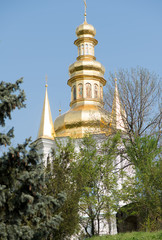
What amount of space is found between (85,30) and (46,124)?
9705 millimetres

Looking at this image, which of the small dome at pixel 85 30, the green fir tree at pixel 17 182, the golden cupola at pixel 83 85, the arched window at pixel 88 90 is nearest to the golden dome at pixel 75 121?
the golden cupola at pixel 83 85

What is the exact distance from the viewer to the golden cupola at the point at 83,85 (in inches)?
1220

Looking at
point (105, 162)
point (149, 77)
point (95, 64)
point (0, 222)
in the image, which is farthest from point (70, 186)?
point (95, 64)

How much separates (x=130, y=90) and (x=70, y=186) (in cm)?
789

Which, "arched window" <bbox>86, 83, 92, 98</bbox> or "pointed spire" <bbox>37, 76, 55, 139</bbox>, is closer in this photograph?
"pointed spire" <bbox>37, 76, 55, 139</bbox>

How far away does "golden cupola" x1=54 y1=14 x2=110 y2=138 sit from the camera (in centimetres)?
3099

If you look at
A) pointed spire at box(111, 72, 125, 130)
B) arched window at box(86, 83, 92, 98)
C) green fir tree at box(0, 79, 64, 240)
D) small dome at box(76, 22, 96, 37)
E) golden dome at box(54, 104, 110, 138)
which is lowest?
green fir tree at box(0, 79, 64, 240)

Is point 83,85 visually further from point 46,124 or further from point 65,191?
point 65,191

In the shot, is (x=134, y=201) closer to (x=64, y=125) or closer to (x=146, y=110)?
(x=146, y=110)

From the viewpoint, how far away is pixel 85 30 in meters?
36.2

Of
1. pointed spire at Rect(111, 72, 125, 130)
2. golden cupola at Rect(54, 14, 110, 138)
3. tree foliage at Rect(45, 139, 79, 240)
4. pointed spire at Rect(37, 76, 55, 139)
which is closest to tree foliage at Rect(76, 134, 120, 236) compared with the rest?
tree foliage at Rect(45, 139, 79, 240)

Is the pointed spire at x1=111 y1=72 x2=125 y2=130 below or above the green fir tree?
above

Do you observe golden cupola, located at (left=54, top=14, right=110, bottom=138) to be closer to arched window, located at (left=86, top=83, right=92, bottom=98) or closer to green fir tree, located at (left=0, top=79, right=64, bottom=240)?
arched window, located at (left=86, top=83, right=92, bottom=98)

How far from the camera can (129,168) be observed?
2395 centimetres
